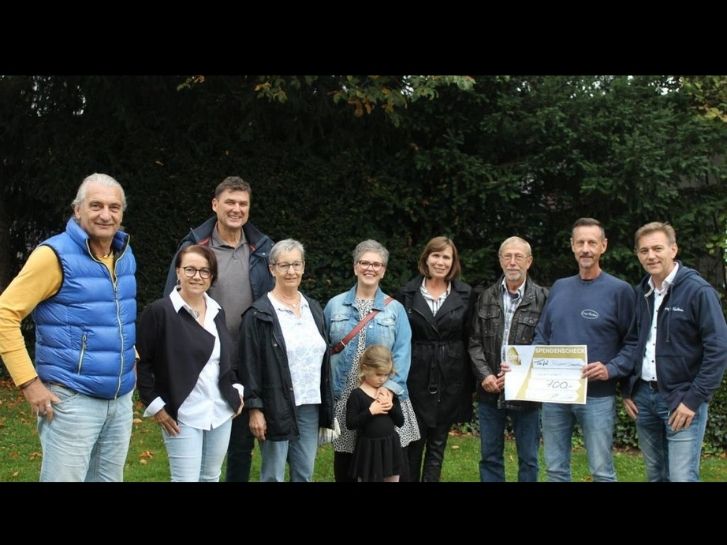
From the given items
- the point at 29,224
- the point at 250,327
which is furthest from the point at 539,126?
the point at 29,224

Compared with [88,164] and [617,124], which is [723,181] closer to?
[617,124]

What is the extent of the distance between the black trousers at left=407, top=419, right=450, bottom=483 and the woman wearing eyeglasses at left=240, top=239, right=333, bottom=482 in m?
0.89

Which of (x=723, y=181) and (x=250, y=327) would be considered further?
(x=723, y=181)

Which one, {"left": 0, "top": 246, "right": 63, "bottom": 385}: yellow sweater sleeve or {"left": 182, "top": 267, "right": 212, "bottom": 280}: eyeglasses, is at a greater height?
{"left": 182, "top": 267, "right": 212, "bottom": 280}: eyeglasses

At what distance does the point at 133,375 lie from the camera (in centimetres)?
407

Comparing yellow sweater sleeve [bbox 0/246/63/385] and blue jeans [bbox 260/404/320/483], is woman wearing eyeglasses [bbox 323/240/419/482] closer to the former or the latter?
blue jeans [bbox 260/404/320/483]

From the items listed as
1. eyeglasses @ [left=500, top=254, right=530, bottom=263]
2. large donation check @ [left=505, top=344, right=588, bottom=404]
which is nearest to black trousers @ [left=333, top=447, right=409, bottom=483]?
large donation check @ [left=505, top=344, right=588, bottom=404]

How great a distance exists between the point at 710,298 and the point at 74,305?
365 cm

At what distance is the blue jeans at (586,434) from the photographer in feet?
15.9

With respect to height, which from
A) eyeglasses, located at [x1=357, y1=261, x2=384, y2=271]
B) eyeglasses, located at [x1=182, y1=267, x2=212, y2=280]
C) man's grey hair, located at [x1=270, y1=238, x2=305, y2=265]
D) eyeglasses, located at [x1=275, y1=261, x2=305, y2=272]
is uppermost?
man's grey hair, located at [x1=270, y1=238, x2=305, y2=265]

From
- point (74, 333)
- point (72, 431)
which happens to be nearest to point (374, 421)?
point (72, 431)

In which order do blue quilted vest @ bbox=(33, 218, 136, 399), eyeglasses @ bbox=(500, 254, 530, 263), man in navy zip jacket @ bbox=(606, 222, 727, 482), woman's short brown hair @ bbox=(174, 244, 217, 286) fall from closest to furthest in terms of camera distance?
blue quilted vest @ bbox=(33, 218, 136, 399) → woman's short brown hair @ bbox=(174, 244, 217, 286) → man in navy zip jacket @ bbox=(606, 222, 727, 482) → eyeglasses @ bbox=(500, 254, 530, 263)

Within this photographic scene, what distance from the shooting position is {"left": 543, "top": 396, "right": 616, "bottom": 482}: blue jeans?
15.9 feet

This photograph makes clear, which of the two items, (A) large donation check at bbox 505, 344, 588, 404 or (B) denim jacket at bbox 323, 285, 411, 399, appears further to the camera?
(B) denim jacket at bbox 323, 285, 411, 399
